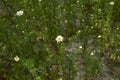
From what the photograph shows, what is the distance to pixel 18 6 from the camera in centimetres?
493

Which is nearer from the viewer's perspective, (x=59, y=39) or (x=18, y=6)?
(x=59, y=39)

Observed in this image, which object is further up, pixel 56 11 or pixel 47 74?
pixel 56 11

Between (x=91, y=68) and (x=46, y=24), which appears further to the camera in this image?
(x=46, y=24)

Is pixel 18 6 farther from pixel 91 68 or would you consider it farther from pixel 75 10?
pixel 91 68

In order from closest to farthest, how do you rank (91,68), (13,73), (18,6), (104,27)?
(91,68) < (13,73) < (104,27) < (18,6)

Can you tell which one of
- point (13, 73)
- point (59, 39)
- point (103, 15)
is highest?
point (59, 39)

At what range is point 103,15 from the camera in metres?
4.95

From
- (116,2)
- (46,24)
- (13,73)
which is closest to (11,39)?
(13,73)

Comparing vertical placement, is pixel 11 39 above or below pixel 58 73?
above

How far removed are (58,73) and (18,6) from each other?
146 centimetres

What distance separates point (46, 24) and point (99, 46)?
0.91 meters

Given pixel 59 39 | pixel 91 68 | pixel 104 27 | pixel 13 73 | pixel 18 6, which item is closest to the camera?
pixel 59 39

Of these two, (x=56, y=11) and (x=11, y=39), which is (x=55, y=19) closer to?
(x=56, y=11)

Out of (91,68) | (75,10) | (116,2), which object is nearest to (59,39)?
(91,68)
